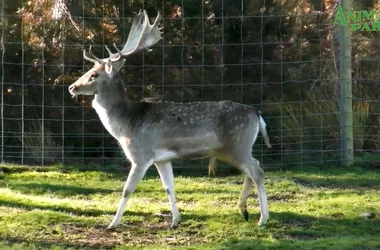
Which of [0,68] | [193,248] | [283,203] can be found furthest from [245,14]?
[193,248]

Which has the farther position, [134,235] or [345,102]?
[345,102]

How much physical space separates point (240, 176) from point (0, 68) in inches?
176

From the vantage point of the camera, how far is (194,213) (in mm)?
8383

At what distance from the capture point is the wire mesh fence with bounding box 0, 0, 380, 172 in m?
12.8

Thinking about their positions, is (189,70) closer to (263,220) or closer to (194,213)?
(194,213)

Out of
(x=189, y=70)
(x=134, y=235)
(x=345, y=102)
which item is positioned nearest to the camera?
(x=134, y=235)

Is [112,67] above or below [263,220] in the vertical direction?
above

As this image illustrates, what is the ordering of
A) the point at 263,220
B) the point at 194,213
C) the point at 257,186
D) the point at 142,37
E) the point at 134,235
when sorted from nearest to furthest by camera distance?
the point at 134,235 → the point at 263,220 → the point at 257,186 → the point at 194,213 → the point at 142,37

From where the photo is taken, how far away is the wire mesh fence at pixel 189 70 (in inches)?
504

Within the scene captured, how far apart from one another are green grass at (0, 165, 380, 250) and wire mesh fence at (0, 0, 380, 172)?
137 cm

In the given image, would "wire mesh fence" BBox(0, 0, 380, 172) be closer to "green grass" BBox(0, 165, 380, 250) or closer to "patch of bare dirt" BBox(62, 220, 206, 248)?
"green grass" BBox(0, 165, 380, 250)

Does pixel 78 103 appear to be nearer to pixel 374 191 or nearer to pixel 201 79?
pixel 201 79

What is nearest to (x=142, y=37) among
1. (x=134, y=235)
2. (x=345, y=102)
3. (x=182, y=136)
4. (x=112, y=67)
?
(x=112, y=67)

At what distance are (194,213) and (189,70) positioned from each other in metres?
5.13
